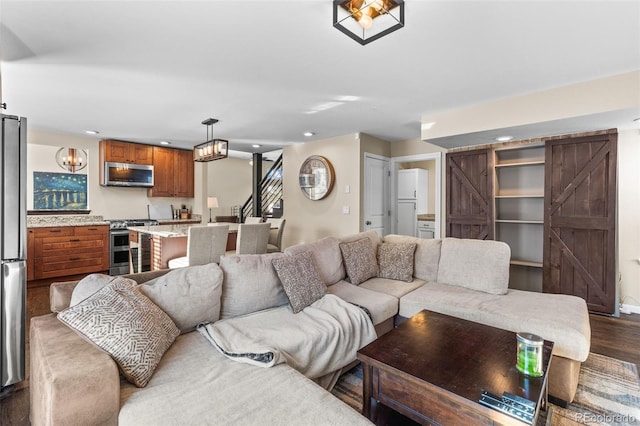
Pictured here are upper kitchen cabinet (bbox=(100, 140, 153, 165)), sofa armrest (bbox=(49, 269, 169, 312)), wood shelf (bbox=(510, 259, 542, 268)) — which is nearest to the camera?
sofa armrest (bbox=(49, 269, 169, 312))

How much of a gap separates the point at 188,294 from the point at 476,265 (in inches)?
96.7

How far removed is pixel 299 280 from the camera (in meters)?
2.43

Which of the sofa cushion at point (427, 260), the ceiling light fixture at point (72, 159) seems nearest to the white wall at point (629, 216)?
the sofa cushion at point (427, 260)

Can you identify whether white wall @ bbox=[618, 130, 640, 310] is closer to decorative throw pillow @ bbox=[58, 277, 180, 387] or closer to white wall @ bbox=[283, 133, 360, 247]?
white wall @ bbox=[283, 133, 360, 247]

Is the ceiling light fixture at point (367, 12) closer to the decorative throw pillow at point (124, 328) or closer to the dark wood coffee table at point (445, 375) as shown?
the dark wood coffee table at point (445, 375)

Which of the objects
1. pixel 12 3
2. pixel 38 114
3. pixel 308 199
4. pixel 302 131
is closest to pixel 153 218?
pixel 38 114

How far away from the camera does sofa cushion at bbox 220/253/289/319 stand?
2180mm

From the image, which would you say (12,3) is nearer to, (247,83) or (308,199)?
(247,83)

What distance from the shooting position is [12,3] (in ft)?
5.80

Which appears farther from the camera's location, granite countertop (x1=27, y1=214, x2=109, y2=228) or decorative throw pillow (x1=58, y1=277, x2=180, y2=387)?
granite countertop (x1=27, y1=214, x2=109, y2=228)

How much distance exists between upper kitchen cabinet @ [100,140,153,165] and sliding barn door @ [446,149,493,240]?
17.6 feet

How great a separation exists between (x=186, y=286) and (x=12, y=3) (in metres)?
1.88

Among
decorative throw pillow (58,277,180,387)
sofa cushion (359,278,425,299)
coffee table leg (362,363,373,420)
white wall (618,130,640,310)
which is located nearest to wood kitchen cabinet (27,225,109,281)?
decorative throw pillow (58,277,180,387)

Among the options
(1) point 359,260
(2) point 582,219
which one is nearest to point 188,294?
(1) point 359,260
